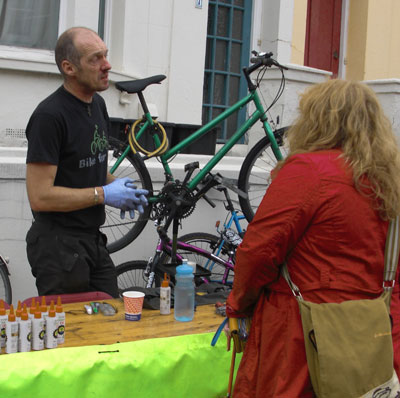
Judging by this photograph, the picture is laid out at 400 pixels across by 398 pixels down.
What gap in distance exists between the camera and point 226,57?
8.85 m

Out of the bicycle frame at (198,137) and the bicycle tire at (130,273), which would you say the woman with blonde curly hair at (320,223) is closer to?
the bicycle frame at (198,137)

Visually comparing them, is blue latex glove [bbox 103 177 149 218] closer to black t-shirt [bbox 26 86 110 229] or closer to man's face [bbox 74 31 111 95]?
black t-shirt [bbox 26 86 110 229]

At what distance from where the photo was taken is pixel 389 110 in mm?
8008

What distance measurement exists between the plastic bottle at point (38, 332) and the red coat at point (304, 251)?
2.95 feet

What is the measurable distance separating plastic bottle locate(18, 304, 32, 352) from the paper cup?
60 centimetres

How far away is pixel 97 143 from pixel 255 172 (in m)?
2.57

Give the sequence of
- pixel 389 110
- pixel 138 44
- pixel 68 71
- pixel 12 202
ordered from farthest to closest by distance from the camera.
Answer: pixel 389 110 < pixel 138 44 < pixel 12 202 < pixel 68 71

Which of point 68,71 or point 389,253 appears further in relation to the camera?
point 68,71

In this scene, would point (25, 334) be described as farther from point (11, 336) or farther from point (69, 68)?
point (69, 68)

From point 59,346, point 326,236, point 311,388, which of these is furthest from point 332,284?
point 59,346

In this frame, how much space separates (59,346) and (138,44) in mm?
5057

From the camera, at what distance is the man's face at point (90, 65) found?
3365 mm

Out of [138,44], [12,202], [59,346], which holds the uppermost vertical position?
[138,44]

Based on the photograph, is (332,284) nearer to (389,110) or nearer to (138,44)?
(138,44)
